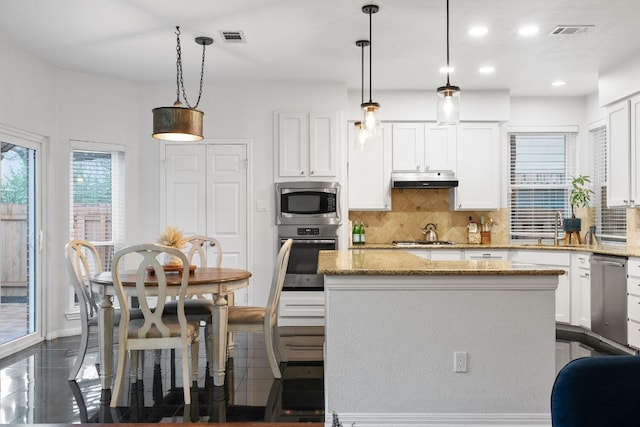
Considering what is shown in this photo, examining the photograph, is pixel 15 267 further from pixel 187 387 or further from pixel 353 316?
pixel 353 316

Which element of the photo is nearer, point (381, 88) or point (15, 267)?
point (15, 267)

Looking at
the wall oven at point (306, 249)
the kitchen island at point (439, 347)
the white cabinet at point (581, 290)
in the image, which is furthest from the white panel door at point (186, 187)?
the white cabinet at point (581, 290)

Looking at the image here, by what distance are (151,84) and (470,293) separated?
4440mm

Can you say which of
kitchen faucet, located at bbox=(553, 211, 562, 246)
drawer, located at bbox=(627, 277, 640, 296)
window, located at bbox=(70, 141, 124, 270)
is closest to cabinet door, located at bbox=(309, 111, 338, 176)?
window, located at bbox=(70, 141, 124, 270)

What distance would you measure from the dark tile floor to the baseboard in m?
0.31

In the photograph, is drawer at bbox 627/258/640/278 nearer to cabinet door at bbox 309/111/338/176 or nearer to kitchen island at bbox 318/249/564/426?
kitchen island at bbox 318/249/564/426

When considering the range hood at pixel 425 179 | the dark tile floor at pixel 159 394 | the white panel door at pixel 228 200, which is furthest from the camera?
the range hood at pixel 425 179

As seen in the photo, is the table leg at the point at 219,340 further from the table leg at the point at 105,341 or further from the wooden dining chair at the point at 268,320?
the table leg at the point at 105,341

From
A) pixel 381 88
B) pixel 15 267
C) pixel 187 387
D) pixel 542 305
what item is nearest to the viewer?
pixel 542 305

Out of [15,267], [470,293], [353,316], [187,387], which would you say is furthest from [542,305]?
[15,267]

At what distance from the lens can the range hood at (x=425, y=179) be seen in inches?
235

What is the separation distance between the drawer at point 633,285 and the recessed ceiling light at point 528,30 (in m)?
2.21

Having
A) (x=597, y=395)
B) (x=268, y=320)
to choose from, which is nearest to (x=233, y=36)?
(x=268, y=320)

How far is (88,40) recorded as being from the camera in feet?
14.5
